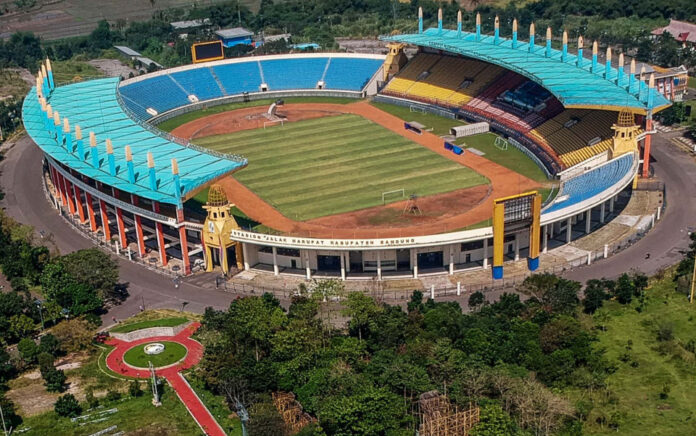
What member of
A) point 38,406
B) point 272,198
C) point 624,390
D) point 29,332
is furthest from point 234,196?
point 624,390

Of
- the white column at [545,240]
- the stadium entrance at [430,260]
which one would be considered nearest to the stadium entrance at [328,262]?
the stadium entrance at [430,260]

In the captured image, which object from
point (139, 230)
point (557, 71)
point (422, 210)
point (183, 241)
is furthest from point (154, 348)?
point (557, 71)

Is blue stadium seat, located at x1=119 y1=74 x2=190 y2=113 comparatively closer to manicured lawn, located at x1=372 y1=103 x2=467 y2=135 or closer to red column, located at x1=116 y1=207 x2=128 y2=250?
manicured lawn, located at x1=372 y1=103 x2=467 y2=135

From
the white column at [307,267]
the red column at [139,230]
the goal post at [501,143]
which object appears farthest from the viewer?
the goal post at [501,143]

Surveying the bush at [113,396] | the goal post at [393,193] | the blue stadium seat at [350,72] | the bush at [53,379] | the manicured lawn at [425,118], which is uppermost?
the blue stadium seat at [350,72]

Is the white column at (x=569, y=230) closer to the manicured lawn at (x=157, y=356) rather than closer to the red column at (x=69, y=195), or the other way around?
the manicured lawn at (x=157, y=356)

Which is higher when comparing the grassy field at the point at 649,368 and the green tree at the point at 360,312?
the green tree at the point at 360,312

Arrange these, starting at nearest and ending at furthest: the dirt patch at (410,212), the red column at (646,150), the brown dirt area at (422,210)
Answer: the brown dirt area at (422,210), the dirt patch at (410,212), the red column at (646,150)
